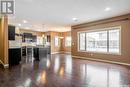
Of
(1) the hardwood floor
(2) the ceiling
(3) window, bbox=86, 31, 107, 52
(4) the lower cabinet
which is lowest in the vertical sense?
(1) the hardwood floor

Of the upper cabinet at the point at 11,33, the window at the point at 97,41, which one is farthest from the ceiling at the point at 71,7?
the window at the point at 97,41

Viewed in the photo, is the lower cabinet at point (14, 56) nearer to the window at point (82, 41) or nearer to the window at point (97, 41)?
the window at point (82, 41)

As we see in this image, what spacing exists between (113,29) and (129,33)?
107 cm

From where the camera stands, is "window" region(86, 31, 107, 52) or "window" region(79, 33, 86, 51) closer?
"window" region(86, 31, 107, 52)

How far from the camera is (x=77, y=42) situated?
9.38 metres

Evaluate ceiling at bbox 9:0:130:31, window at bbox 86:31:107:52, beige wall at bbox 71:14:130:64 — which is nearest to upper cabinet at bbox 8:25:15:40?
ceiling at bbox 9:0:130:31

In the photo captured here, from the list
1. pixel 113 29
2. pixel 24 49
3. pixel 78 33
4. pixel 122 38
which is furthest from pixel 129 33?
pixel 24 49

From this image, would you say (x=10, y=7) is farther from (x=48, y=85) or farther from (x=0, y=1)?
(x=48, y=85)

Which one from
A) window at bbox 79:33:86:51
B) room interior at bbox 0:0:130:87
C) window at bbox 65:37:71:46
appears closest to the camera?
room interior at bbox 0:0:130:87

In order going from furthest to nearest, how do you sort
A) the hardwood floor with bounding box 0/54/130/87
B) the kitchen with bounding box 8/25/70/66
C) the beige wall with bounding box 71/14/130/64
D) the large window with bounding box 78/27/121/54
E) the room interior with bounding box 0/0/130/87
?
the large window with bounding box 78/27/121/54, the kitchen with bounding box 8/25/70/66, the beige wall with bounding box 71/14/130/64, the room interior with bounding box 0/0/130/87, the hardwood floor with bounding box 0/54/130/87

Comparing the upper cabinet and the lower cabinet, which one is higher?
the upper cabinet

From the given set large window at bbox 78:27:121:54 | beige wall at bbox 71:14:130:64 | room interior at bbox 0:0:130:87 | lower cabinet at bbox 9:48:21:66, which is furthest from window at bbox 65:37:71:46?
lower cabinet at bbox 9:48:21:66

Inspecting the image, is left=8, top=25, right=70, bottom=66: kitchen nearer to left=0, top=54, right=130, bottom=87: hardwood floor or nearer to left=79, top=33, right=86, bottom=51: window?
left=0, top=54, right=130, bottom=87: hardwood floor

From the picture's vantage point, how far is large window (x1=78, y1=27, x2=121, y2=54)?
22.4 ft
